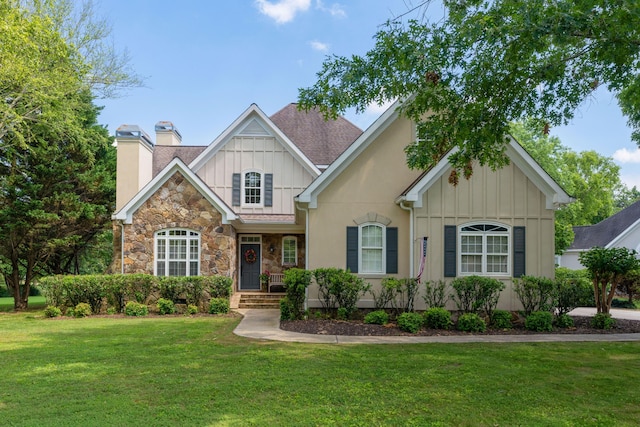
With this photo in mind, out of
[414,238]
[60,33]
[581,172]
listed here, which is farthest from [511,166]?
[581,172]

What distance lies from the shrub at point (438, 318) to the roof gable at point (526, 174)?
284 cm

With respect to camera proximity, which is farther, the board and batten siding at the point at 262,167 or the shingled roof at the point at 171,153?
the shingled roof at the point at 171,153

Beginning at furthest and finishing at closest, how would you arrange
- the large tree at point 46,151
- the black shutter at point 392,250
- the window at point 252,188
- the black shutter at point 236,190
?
the window at point 252,188 → the black shutter at point 236,190 → the large tree at point 46,151 → the black shutter at point 392,250

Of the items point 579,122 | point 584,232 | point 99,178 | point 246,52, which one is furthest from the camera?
point 584,232

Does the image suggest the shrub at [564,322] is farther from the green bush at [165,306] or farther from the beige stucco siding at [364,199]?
the green bush at [165,306]

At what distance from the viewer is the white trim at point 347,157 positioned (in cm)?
1255

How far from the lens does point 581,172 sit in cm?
4319

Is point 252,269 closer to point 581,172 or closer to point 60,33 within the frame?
point 60,33

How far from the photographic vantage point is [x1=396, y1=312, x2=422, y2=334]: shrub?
10312mm

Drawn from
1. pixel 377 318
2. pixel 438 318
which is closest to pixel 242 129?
pixel 377 318

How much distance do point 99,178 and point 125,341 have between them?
12629mm

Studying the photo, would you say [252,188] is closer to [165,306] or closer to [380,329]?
[165,306]

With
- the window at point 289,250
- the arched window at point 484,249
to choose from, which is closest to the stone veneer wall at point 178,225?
the window at point 289,250

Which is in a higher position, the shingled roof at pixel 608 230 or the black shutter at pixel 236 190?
the black shutter at pixel 236 190
